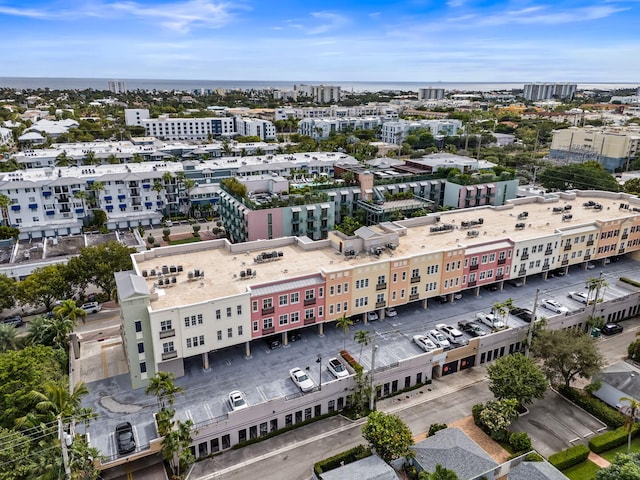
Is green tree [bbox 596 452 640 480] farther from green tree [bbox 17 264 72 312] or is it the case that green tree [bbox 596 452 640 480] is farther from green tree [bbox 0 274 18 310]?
green tree [bbox 0 274 18 310]

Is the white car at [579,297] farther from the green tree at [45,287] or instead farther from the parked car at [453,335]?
the green tree at [45,287]

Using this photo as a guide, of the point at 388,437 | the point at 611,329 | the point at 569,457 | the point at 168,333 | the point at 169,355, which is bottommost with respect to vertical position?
the point at 569,457

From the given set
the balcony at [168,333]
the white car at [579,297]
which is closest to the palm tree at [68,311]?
the balcony at [168,333]

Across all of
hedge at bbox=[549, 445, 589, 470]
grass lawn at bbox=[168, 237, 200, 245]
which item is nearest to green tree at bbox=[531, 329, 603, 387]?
hedge at bbox=[549, 445, 589, 470]

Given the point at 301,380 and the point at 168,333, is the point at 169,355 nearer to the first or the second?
the point at 168,333

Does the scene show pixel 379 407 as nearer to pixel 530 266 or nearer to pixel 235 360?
pixel 235 360

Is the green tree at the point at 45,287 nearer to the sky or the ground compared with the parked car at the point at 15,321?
nearer to the sky

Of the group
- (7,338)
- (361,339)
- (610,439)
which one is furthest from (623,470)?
(7,338)
